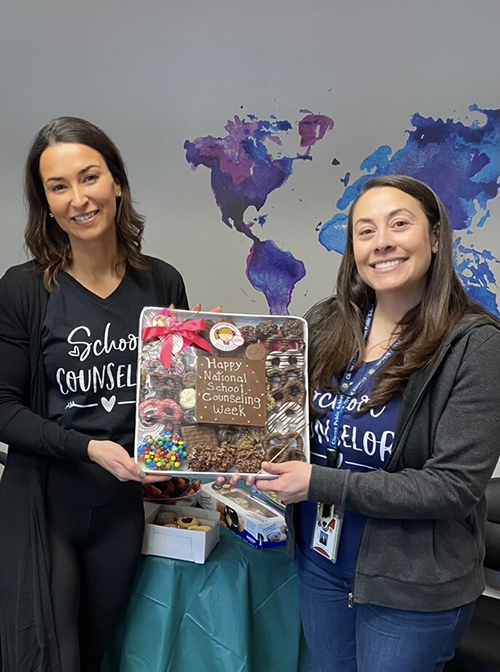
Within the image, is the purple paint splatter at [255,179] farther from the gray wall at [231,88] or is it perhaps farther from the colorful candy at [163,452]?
the colorful candy at [163,452]

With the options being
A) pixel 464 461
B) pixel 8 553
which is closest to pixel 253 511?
pixel 8 553

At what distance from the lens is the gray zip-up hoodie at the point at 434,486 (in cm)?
102

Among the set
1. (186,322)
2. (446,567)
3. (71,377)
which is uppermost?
(186,322)

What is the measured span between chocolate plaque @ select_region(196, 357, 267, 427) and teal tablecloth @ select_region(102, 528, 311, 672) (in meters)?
0.53

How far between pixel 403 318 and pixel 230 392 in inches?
15.9

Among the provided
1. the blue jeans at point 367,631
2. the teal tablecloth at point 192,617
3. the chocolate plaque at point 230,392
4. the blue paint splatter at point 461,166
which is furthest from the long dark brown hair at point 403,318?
the blue paint splatter at point 461,166

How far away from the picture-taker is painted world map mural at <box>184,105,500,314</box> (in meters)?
2.13

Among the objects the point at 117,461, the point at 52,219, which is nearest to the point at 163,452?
the point at 117,461

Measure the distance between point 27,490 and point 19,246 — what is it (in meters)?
1.78

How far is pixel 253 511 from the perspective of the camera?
166 centimetres

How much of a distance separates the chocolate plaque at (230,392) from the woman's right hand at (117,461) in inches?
6.4

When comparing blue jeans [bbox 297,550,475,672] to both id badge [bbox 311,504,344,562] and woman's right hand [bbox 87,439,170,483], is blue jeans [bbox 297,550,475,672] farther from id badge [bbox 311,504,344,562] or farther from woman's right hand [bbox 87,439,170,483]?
woman's right hand [bbox 87,439,170,483]

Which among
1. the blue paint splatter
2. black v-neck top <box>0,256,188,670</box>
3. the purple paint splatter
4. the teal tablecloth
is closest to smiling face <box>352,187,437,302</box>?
black v-neck top <box>0,256,188,670</box>

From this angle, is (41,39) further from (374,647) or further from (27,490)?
(374,647)
